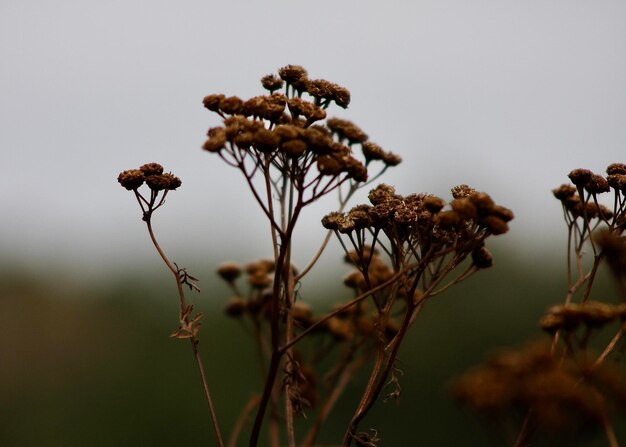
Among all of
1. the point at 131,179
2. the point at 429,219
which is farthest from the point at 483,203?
the point at 131,179

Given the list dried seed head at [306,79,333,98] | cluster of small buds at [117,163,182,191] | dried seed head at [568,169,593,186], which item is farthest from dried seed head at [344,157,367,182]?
dried seed head at [568,169,593,186]

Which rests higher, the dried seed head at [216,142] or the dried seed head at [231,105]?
the dried seed head at [231,105]

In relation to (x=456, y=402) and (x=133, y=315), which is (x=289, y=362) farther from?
(x=133, y=315)

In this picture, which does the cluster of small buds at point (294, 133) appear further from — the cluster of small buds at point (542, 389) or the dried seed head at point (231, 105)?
the cluster of small buds at point (542, 389)

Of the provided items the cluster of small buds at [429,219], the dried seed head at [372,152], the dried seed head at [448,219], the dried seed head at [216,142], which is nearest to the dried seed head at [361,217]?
the cluster of small buds at [429,219]

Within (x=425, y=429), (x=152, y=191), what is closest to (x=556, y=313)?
(x=152, y=191)

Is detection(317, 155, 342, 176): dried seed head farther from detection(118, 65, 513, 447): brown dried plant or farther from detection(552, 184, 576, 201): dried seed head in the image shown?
detection(552, 184, 576, 201): dried seed head
